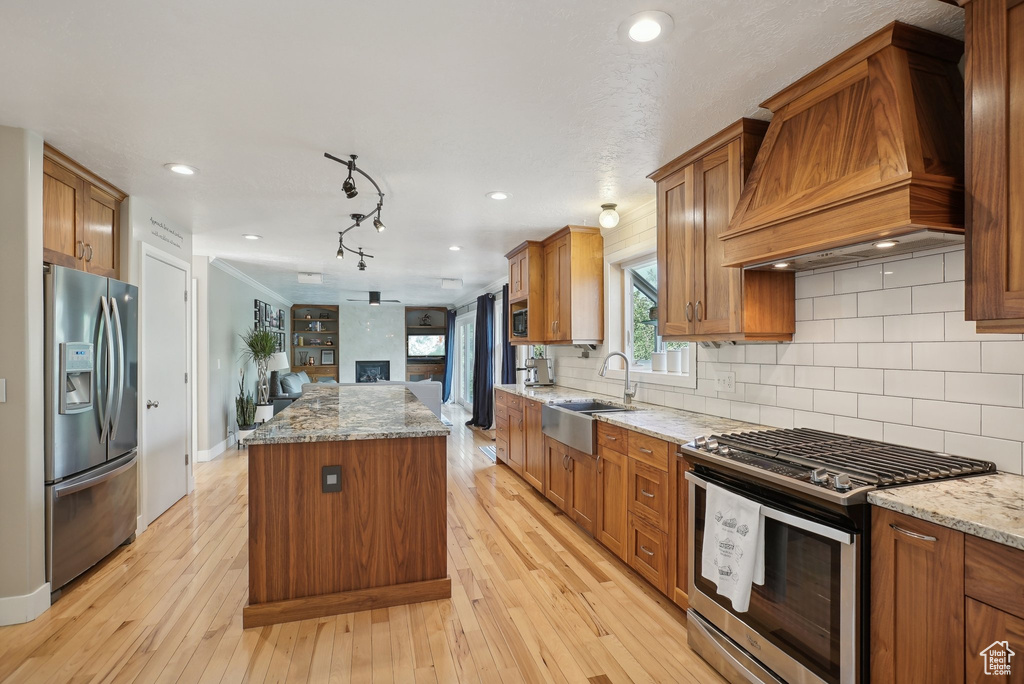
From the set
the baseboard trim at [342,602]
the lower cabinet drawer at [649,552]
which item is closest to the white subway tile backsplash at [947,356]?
the lower cabinet drawer at [649,552]

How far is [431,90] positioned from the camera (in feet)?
6.72

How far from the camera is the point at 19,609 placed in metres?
2.36

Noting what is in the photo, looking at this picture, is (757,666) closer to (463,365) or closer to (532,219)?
(532,219)

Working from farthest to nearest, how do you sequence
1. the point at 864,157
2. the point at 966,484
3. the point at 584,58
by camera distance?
1. the point at 584,58
2. the point at 864,157
3. the point at 966,484

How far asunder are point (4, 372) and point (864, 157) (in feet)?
12.4

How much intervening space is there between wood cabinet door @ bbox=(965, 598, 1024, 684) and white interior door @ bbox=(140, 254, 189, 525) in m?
4.43

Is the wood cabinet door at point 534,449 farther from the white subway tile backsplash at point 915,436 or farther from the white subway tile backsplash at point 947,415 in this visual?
the white subway tile backsplash at point 947,415

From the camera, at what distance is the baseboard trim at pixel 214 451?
5.63 metres

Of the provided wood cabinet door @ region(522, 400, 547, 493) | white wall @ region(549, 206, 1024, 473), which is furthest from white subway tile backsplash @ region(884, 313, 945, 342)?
wood cabinet door @ region(522, 400, 547, 493)

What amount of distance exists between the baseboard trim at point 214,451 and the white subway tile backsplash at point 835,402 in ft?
19.6

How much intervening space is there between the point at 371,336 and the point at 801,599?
11125 mm

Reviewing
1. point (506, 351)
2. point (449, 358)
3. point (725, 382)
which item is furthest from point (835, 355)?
point (449, 358)

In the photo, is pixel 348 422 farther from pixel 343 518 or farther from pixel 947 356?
pixel 947 356

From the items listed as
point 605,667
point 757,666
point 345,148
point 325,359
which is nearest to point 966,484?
point 757,666
